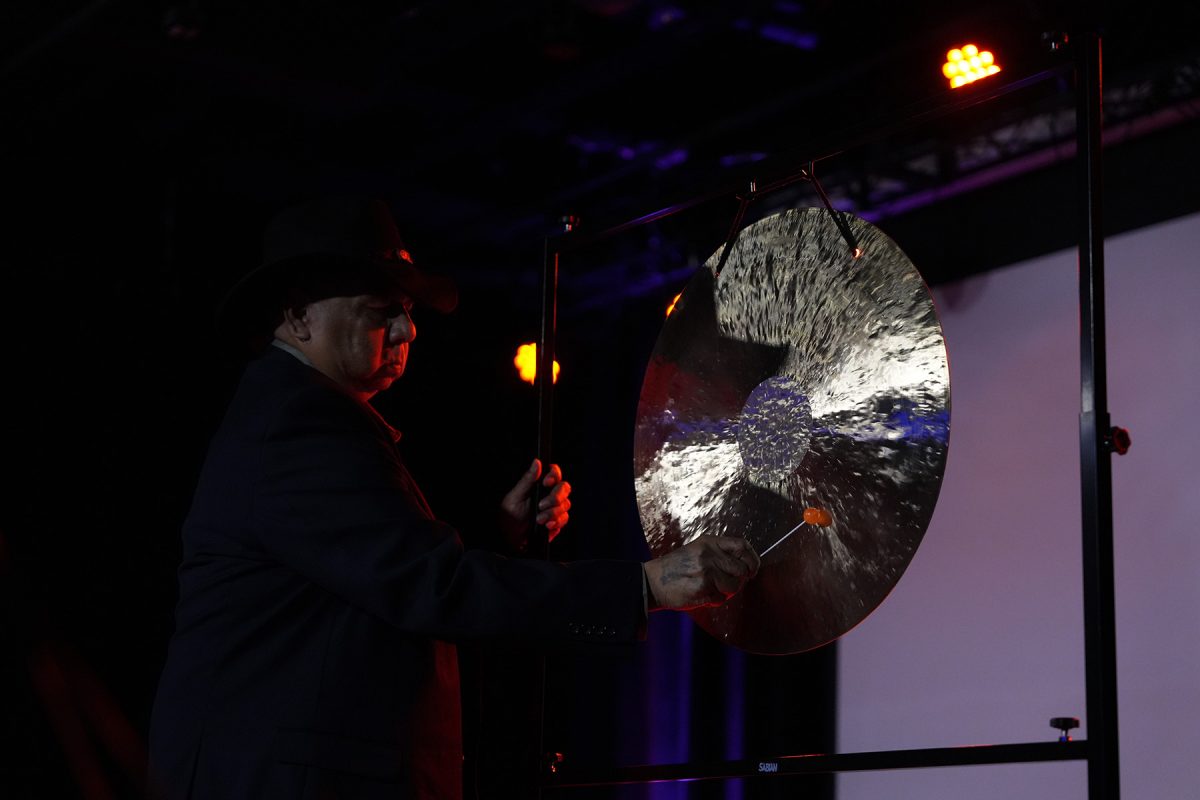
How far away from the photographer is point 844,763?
7.29 feet

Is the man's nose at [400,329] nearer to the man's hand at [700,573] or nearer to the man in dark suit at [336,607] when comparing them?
the man in dark suit at [336,607]

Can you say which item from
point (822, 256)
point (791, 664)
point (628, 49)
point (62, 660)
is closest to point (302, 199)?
point (628, 49)

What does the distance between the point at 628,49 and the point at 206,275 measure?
6.14 feet

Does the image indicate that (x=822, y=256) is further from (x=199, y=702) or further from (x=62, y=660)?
(x=62, y=660)

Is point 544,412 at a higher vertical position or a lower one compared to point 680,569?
higher

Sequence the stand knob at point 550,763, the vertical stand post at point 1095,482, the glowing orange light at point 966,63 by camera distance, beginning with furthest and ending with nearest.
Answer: the glowing orange light at point 966,63, the stand knob at point 550,763, the vertical stand post at point 1095,482

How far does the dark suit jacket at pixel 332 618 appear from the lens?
2.17 metres

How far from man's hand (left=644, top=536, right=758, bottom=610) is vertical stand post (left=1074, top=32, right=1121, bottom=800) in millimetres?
547

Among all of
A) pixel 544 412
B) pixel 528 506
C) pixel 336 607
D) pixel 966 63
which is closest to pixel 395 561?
pixel 336 607

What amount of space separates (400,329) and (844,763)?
1102 mm

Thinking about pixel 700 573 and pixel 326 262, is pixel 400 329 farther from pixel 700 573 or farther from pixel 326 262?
pixel 700 573


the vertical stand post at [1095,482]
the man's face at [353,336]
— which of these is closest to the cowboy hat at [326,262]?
the man's face at [353,336]

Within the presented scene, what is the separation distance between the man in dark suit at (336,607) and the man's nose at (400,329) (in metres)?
0.22

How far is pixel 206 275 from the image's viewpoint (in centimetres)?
528
